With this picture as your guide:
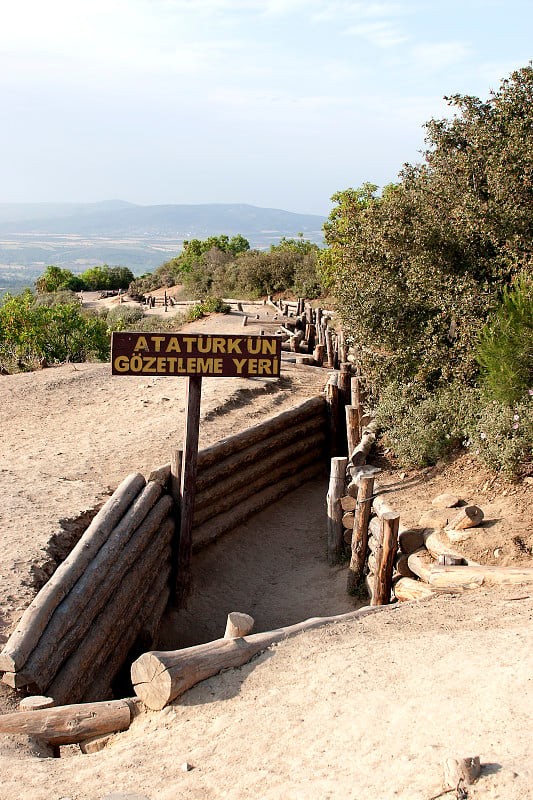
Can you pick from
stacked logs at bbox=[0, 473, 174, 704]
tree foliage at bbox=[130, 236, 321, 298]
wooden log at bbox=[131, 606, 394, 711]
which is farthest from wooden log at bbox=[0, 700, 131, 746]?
tree foliage at bbox=[130, 236, 321, 298]

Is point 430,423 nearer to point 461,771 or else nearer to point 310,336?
point 461,771

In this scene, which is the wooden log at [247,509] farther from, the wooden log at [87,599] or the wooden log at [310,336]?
the wooden log at [310,336]

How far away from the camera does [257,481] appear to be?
1090 centimetres

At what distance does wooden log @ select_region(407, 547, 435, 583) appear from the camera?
7.02 metres

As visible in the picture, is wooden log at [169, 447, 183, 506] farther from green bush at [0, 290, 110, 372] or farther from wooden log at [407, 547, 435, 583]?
green bush at [0, 290, 110, 372]

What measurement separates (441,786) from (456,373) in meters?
7.11

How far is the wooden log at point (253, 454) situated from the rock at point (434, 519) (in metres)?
2.91

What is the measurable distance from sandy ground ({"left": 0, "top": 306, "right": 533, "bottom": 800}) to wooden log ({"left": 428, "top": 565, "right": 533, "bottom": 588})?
16cm

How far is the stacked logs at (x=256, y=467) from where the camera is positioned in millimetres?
9523

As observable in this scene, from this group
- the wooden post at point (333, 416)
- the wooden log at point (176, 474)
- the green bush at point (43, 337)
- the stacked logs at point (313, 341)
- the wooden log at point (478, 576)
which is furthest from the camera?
the green bush at point (43, 337)

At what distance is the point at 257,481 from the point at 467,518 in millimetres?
4209

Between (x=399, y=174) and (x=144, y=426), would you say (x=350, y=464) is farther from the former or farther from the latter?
(x=399, y=174)

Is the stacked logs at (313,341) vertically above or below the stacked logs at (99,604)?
above

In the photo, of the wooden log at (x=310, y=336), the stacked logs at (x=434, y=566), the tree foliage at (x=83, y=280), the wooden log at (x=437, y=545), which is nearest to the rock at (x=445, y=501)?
the stacked logs at (x=434, y=566)
